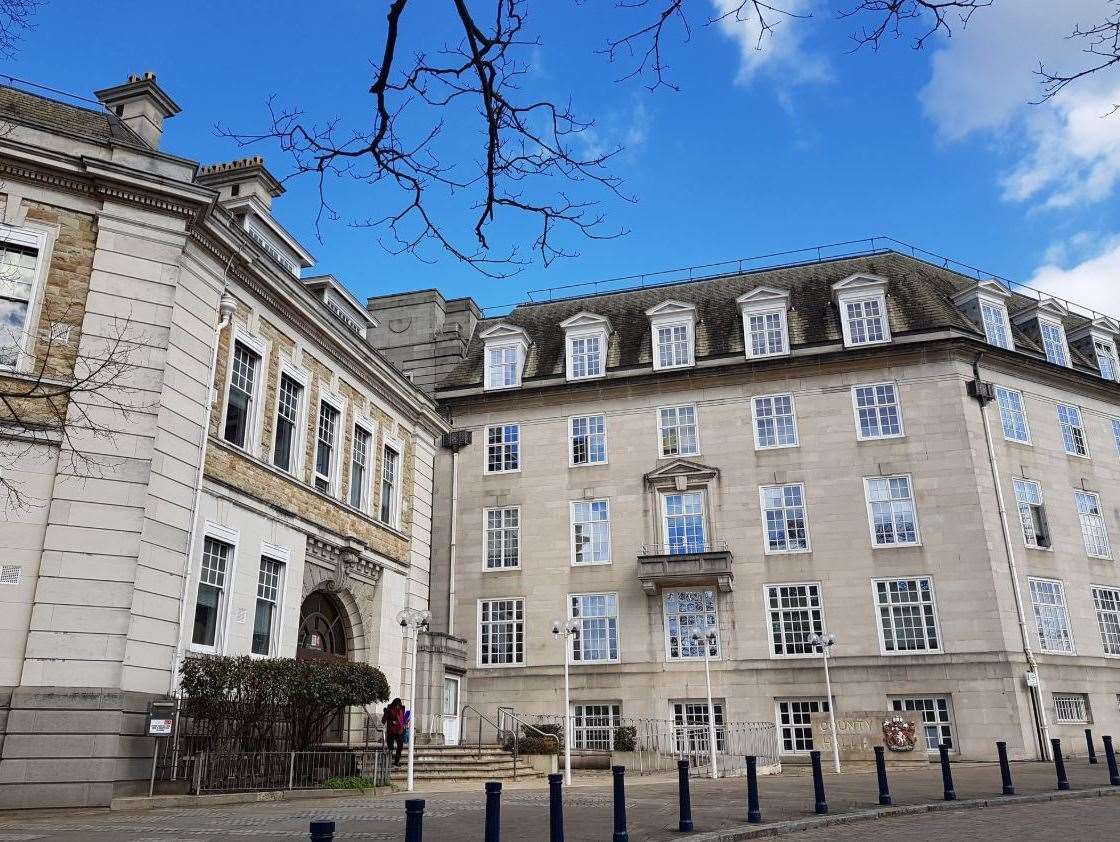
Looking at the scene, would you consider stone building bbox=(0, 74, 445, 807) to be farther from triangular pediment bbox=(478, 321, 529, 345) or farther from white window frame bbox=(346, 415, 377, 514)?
triangular pediment bbox=(478, 321, 529, 345)

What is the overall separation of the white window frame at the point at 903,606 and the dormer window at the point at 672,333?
34.8ft

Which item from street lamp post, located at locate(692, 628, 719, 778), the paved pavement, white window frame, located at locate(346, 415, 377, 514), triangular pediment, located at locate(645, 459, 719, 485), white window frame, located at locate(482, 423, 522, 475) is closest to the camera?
the paved pavement

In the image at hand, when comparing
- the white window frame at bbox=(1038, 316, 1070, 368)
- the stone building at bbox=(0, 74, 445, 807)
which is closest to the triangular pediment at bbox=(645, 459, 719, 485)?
the stone building at bbox=(0, 74, 445, 807)

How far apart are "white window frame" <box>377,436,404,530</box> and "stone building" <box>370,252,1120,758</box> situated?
20.3 feet

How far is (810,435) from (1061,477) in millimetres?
9060

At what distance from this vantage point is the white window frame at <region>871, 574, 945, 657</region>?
2819cm

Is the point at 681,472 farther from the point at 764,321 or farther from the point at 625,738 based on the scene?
the point at 625,738

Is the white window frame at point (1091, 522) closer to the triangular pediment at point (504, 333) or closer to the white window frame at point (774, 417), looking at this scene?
the white window frame at point (774, 417)

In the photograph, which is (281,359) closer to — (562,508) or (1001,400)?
(562,508)

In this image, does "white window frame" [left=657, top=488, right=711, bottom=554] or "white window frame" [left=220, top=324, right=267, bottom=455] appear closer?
"white window frame" [left=220, top=324, right=267, bottom=455]

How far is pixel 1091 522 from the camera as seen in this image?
31.9 metres

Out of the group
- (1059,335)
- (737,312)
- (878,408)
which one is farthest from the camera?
(737,312)

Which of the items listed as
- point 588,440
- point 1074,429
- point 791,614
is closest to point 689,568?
point 791,614

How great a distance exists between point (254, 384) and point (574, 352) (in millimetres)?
16481
